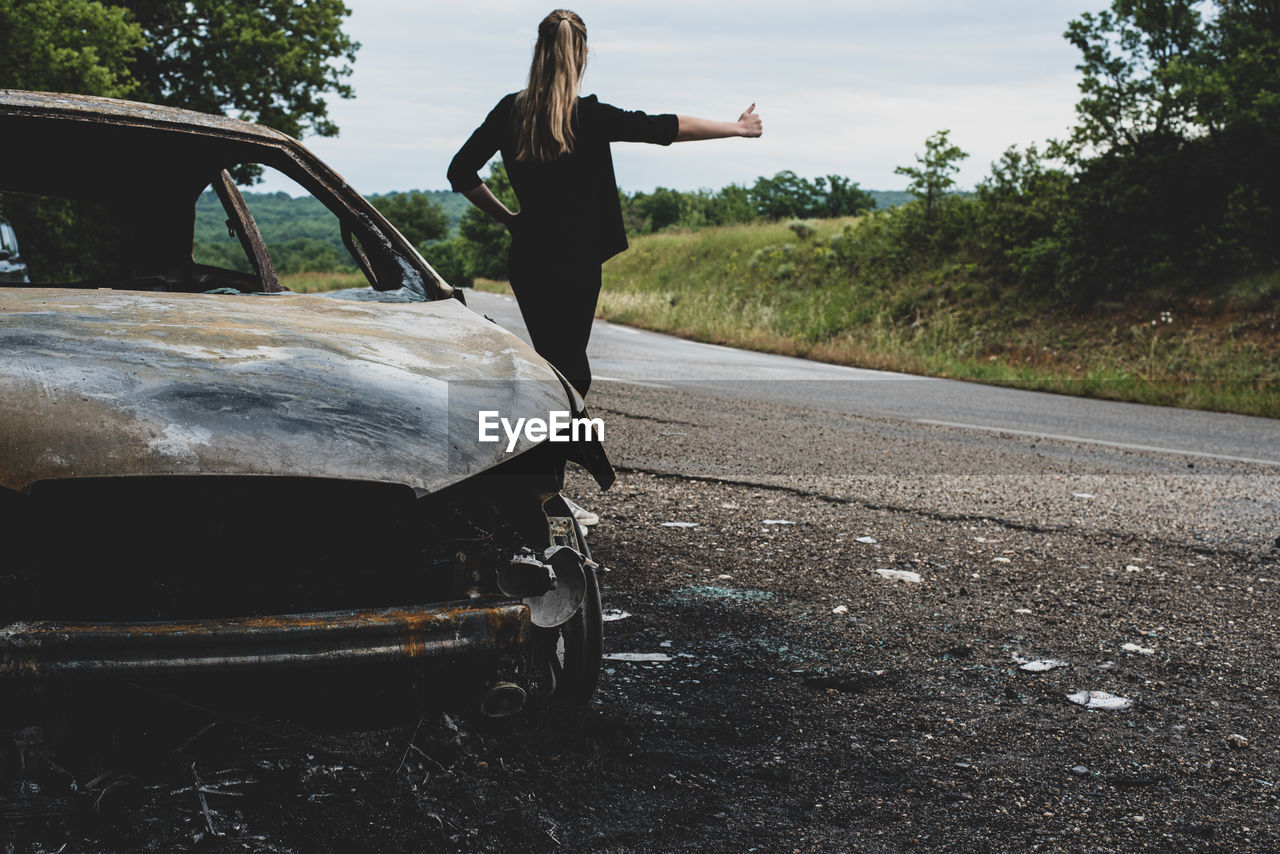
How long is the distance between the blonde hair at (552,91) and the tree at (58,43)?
14.5m

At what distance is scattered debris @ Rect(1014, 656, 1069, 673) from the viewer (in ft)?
9.79

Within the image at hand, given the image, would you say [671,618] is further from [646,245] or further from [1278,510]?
[646,245]

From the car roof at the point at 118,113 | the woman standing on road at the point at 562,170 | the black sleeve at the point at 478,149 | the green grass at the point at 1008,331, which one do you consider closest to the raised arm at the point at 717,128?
the woman standing on road at the point at 562,170

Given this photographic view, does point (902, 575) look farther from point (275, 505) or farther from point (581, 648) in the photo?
point (275, 505)

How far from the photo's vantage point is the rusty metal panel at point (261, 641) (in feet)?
5.30

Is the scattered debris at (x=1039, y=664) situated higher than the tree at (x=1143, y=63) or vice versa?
the tree at (x=1143, y=63)

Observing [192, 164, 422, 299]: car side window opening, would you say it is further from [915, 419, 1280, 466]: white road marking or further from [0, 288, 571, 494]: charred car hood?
[915, 419, 1280, 466]: white road marking

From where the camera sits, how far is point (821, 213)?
61094 millimetres

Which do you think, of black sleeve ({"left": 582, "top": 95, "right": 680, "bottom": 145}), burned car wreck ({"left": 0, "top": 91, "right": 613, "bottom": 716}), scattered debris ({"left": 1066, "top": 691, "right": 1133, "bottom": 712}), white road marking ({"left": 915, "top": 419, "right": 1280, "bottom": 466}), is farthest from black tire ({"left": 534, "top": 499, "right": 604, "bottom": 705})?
white road marking ({"left": 915, "top": 419, "right": 1280, "bottom": 466})

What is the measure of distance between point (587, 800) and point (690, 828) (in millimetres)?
231

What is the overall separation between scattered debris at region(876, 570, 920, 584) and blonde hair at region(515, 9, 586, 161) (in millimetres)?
2012

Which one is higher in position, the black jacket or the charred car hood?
the black jacket

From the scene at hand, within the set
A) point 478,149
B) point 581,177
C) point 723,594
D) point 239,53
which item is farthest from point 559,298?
point 239,53

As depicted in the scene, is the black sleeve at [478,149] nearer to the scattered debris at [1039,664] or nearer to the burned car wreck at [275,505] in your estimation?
the burned car wreck at [275,505]
